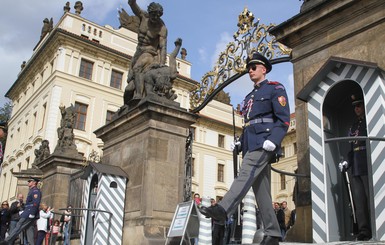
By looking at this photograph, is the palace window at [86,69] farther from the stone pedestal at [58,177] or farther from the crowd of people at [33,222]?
the crowd of people at [33,222]

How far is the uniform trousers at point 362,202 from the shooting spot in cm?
531

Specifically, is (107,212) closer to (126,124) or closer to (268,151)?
(126,124)

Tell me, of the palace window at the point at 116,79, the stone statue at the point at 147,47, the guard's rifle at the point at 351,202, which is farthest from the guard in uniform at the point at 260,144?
the palace window at the point at 116,79

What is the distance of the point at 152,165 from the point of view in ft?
30.0

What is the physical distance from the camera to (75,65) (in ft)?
114

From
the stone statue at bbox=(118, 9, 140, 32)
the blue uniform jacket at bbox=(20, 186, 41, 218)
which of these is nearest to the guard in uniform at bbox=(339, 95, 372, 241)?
the blue uniform jacket at bbox=(20, 186, 41, 218)

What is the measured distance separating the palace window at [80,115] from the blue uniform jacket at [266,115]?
30211 millimetres

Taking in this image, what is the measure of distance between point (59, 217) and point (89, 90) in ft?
71.2

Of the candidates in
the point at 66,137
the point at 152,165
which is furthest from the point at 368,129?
the point at 66,137

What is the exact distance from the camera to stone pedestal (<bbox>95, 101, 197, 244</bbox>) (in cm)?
878

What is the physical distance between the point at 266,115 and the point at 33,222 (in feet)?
29.4

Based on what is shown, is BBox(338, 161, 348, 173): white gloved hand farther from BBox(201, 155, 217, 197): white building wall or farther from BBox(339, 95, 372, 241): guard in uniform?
BBox(201, 155, 217, 197): white building wall

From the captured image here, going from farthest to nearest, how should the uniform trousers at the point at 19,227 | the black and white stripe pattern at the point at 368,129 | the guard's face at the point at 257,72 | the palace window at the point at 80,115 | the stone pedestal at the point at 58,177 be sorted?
1. the palace window at the point at 80,115
2. the stone pedestal at the point at 58,177
3. the uniform trousers at the point at 19,227
4. the guard's face at the point at 257,72
5. the black and white stripe pattern at the point at 368,129

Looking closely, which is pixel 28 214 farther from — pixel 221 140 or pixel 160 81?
pixel 221 140
